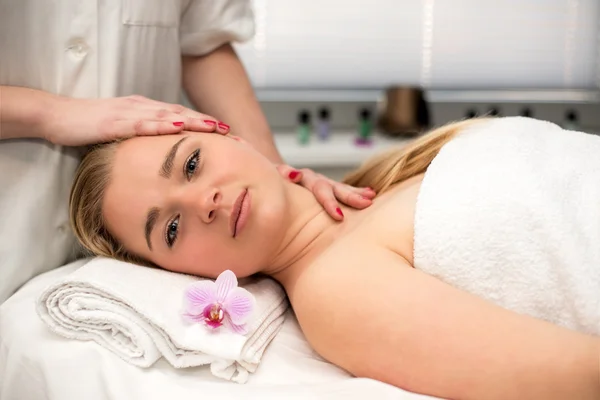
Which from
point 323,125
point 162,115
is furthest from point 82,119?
point 323,125

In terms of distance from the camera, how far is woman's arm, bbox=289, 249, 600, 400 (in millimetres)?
909

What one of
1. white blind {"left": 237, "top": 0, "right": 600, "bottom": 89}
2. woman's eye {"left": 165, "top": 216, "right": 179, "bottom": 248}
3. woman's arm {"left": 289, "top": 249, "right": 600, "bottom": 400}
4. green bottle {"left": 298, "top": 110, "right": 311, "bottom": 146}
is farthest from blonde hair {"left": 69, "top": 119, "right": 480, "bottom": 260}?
white blind {"left": 237, "top": 0, "right": 600, "bottom": 89}

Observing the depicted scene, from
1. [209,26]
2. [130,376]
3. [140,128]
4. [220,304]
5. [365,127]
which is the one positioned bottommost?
[130,376]

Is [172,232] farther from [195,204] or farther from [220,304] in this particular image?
[220,304]

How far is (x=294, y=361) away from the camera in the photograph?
43.6 inches

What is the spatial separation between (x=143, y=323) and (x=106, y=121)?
43 cm

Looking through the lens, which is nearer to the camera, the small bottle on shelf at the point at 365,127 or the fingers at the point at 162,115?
the fingers at the point at 162,115

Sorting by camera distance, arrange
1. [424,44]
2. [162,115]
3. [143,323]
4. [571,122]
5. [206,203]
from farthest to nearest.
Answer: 1. [424,44]
2. [571,122]
3. [162,115]
4. [206,203]
5. [143,323]

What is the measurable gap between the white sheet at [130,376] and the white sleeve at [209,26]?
751mm

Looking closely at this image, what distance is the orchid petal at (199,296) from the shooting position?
3.49 ft

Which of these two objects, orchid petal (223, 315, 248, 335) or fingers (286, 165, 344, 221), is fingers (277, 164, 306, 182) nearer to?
fingers (286, 165, 344, 221)

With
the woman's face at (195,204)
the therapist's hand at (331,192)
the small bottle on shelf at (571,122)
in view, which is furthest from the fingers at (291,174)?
the small bottle on shelf at (571,122)

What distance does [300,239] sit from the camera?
135 cm

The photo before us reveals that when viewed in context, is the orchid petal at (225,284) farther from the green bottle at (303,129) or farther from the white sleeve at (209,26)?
the green bottle at (303,129)
